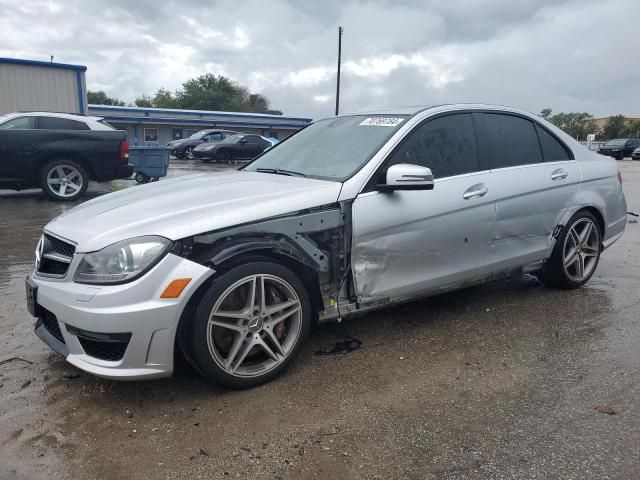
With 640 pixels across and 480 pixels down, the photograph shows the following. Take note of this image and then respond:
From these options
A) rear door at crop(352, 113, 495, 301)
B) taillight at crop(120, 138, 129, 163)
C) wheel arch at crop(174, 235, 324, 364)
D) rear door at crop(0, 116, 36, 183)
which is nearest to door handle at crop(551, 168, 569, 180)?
rear door at crop(352, 113, 495, 301)

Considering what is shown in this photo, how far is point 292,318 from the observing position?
3096 millimetres

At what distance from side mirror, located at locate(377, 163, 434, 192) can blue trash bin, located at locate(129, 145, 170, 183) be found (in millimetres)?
9783

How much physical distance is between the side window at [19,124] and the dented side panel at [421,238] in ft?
27.2

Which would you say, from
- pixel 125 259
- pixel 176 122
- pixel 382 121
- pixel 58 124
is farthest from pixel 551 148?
pixel 176 122

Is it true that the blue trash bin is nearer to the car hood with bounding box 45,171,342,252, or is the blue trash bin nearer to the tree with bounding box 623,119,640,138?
the car hood with bounding box 45,171,342,252

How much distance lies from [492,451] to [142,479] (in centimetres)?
155

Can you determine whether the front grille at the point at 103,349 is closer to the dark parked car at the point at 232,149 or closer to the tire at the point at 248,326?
the tire at the point at 248,326

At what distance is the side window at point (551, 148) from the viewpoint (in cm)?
444

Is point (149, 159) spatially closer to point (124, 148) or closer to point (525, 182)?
point (124, 148)

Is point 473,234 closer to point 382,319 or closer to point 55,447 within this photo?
point 382,319

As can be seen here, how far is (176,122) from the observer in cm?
3969

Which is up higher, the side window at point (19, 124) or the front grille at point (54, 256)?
the side window at point (19, 124)

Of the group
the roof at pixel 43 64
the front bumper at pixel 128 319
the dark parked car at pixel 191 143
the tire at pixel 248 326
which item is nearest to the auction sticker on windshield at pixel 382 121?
the tire at pixel 248 326

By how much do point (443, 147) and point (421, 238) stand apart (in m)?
0.77
